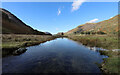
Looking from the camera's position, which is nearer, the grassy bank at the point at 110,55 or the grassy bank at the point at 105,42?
the grassy bank at the point at 110,55

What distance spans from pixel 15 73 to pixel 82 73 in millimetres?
9380

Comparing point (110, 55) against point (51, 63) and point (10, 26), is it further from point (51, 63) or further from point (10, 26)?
point (10, 26)

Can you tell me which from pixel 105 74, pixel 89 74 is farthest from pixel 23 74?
pixel 105 74

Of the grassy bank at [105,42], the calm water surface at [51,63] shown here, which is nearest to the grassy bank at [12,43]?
the calm water surface at [51,63]

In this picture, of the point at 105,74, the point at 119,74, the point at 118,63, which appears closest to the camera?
the point at 119,74

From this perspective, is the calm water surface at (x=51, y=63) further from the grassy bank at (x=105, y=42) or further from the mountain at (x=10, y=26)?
the mountain at (x=10, y=26)

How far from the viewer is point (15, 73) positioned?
278 inches

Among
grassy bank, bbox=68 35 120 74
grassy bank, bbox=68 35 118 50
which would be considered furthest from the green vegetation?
grassy bank, bbox=68 35 118 50

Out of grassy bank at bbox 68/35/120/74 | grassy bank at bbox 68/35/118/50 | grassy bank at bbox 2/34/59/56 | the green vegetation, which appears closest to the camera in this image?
the green vegetation

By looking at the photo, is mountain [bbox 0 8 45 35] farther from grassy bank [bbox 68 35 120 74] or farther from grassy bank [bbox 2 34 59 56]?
grassy bank [bbox 68 35 120 74]

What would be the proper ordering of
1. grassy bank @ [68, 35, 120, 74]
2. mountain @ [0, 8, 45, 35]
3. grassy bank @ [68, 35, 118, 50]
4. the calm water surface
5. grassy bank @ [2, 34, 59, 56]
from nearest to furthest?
grassy bank @ [68, 35, 120, 74], the calm water surface, grassy bank @ [2, 34, 59, 56], grassy bank @ [68, 35, 118, 50], mountain @ [0, 8, 45, 35]

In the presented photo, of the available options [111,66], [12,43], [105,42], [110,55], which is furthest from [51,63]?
[105,42]

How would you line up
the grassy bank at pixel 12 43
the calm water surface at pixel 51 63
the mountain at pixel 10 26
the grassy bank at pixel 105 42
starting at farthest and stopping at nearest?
the mountain at pixel 10 26 → the grassy bank at pixel 105 42 → the grassy bank at pixel 12 43 → the calm water surface at pixel 51 63

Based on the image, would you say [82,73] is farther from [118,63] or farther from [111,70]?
[118,63]
